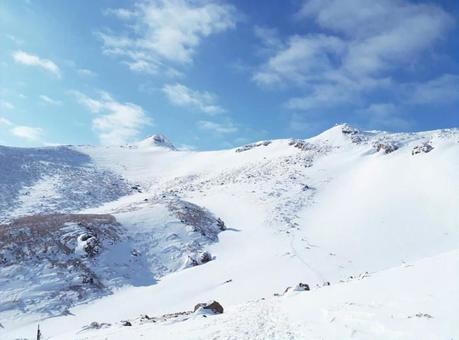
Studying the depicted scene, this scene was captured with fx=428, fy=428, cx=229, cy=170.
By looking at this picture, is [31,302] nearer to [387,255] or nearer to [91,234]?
[91,234]

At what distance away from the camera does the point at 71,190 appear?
6512cm

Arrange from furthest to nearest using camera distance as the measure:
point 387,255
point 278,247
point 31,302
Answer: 1. point 278,247
2. point 387,255
3. point 31,302

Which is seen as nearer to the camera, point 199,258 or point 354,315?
point 354,315

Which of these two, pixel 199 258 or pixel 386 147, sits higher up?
pixel 386 147

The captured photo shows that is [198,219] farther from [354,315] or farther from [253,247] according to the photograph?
[354,315]

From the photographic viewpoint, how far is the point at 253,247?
1517 inches

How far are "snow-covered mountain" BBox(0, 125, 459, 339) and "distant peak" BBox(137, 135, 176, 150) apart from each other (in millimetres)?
48035

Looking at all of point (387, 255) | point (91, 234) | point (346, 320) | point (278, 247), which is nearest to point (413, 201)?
point (387, 255)

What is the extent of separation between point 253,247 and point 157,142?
304ft

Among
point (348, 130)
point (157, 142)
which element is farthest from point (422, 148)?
point (157, 142)

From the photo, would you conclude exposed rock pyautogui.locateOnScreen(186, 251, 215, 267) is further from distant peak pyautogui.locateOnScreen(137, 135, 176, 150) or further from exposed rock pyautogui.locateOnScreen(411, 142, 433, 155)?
distant peak pyautogui.locateOnScreen(137, 135, 176, 150)

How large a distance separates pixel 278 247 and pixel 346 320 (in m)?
23.7

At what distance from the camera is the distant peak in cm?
12407

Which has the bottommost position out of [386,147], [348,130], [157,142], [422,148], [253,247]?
[253,247]
